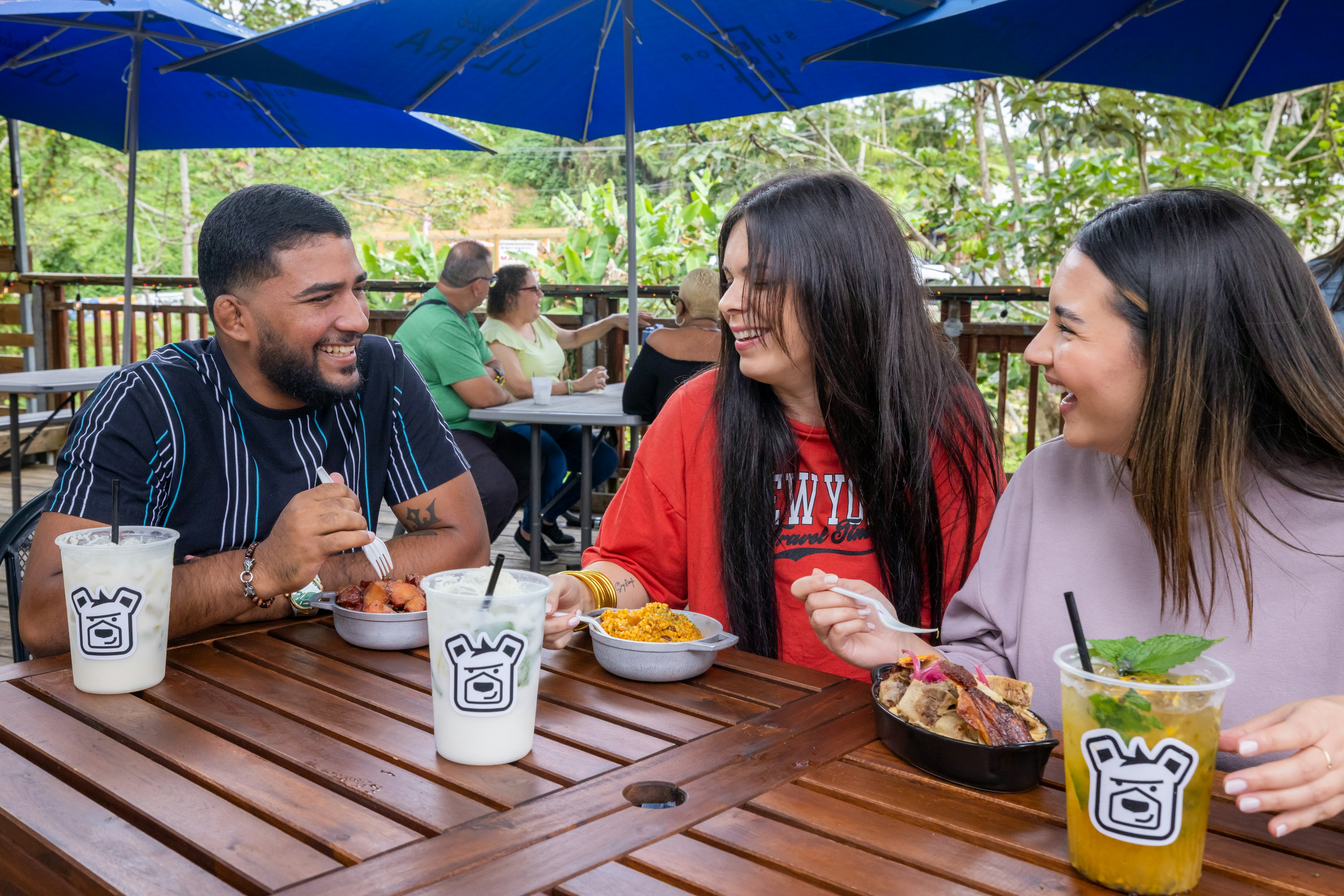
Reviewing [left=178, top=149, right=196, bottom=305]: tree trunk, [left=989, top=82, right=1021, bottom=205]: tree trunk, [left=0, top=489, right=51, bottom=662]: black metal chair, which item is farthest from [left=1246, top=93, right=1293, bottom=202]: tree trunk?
[left=178, top=149, right=196, bottom=305]: tree trunk

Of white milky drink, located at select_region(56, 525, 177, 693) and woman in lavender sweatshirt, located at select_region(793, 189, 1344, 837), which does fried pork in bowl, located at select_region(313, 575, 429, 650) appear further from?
woman in lavender sweatshirt, located at select_region(793, 189, 1344, 837)

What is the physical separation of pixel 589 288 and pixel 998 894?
514cm

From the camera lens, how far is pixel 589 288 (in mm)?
5766

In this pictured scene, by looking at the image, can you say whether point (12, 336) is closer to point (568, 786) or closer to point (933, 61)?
point (933, 61)

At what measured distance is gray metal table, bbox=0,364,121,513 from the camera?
4.39 metres

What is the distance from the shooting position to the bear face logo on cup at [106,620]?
4.08ft

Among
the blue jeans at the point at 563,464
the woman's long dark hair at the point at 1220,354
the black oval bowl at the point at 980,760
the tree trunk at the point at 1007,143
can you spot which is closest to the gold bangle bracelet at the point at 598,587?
the black oval bowl at the point at 980,760

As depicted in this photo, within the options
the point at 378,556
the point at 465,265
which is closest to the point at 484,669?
the point at 378,556

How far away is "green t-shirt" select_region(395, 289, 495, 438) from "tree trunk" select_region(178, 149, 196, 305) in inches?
406

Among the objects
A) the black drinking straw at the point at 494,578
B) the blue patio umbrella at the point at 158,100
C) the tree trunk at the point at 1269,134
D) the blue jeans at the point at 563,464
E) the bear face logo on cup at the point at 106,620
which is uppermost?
the tree trunk at the point at 1269,134

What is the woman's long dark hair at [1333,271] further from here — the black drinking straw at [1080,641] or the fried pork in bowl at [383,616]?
the fried pork in bowl at [383,616]

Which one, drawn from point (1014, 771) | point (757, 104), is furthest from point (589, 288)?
point (1014, 771)

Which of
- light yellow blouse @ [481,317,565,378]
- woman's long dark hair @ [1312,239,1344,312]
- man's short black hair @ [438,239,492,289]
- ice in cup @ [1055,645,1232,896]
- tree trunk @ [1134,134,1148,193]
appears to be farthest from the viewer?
tree trunk @ [1134,134,1148,193]

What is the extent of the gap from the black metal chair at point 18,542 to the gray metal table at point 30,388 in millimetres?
2504
